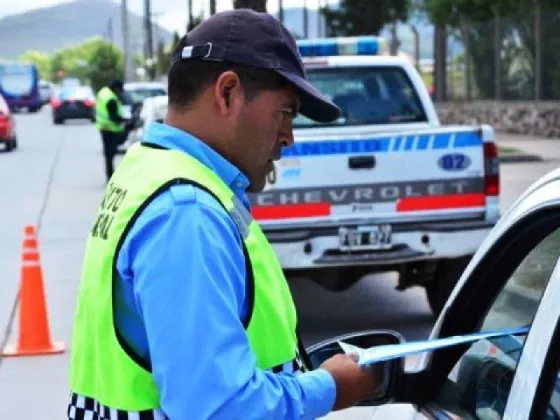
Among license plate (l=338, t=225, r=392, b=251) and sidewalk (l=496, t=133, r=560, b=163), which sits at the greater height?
license plate (l=338, t=225, r=392, b=251)

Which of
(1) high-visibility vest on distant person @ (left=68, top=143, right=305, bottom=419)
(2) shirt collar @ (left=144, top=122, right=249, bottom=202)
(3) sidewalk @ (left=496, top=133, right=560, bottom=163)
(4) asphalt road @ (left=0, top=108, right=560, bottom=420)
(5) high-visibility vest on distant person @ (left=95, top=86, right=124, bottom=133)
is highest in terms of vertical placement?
(2) shirt collar @ (left=144, top=122, right=249, bottom=202)

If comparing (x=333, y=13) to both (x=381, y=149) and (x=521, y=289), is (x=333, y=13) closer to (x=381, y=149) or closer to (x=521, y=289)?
(x=381, y=149)

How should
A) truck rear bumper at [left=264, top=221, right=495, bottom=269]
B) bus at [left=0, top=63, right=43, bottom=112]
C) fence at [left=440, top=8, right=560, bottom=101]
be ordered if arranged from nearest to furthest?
truck rear bumper at [left=264, top=221, right=495, bottom=269]
fence at [left=440, top=8, right=560, bottom=101]
bus at [left=0, top=63, right=43, bottom=112]

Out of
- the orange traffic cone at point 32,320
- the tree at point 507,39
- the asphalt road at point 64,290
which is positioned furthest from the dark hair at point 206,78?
the tree at point 507,39

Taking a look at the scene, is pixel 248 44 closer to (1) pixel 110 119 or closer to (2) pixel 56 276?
(2) pixel 56 276

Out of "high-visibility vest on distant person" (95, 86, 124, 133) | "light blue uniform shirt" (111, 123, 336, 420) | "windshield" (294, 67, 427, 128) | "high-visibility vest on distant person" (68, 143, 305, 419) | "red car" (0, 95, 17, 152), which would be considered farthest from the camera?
"red car" (0, 95, 17, 152)

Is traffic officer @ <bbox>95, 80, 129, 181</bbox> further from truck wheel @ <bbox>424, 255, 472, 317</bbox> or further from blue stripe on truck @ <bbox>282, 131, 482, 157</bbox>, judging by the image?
blue stripe on truck @ <bbox>282, 131, 482, 157</bbox>

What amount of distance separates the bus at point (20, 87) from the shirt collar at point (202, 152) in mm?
65237

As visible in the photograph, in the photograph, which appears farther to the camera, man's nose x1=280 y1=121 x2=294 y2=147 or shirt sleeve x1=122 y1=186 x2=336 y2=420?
man's nose x1=280 y1=121 x2=294 y2=147

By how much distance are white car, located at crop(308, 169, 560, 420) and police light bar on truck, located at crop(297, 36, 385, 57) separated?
7407mm

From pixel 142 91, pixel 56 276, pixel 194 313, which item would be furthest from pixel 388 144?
pixel 142 91

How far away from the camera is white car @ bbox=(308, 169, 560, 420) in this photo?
2.31 meters

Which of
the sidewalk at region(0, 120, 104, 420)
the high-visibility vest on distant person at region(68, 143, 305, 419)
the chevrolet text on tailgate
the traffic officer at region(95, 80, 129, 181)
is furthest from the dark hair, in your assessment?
the traffic officer at region(95, 80, 129, 181)

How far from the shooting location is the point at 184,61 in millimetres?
2328
